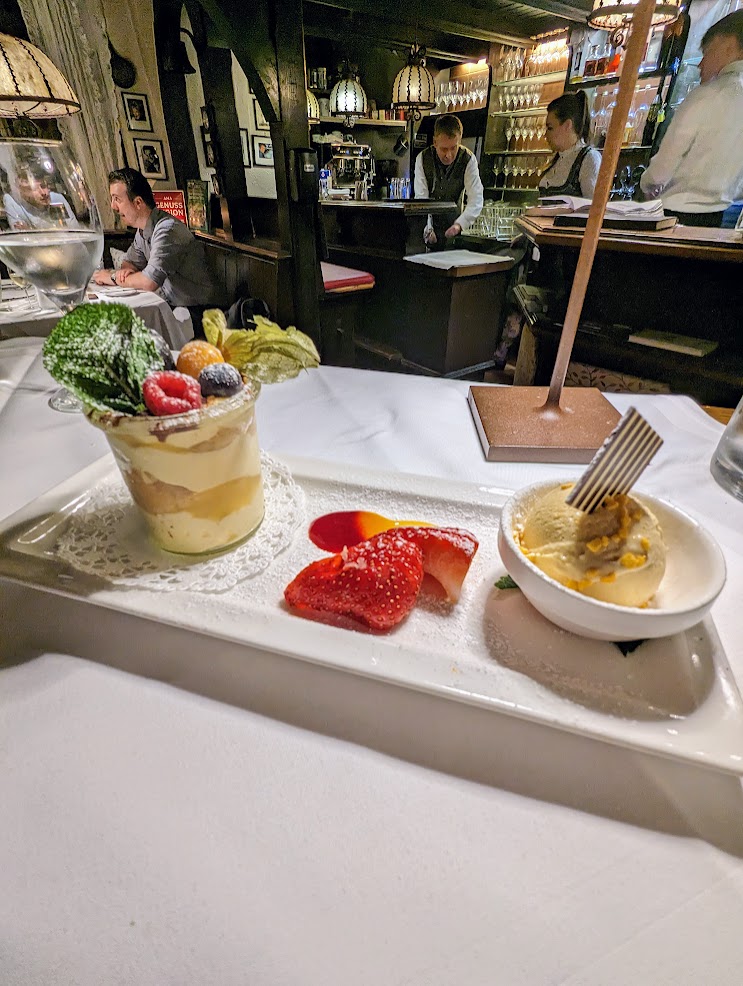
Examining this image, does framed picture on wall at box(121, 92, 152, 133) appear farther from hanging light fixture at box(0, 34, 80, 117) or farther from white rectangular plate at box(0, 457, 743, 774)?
white rectangular plate at box(0, 457, 743, 774)

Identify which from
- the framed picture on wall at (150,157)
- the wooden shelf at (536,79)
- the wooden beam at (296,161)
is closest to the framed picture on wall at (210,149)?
the framed picture on wall at (150,157)

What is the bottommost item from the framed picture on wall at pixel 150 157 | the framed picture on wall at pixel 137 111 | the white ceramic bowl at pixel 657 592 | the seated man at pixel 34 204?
the white ceramic bowl at pixel 657 592

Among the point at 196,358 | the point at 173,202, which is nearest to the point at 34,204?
the point at 196,358

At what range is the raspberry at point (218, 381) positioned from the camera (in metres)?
0.59

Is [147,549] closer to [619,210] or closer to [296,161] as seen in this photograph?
[296,161]

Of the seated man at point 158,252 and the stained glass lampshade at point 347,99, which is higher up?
the stained glass lampshade at point 347,99

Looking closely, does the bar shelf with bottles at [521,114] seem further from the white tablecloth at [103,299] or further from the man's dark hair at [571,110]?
the white tablecloth at [103,299]

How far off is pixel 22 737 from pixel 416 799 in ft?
1.21

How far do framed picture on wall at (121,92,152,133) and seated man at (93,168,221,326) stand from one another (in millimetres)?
415

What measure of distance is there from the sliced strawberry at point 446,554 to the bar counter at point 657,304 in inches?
68.7

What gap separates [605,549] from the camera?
506 mm

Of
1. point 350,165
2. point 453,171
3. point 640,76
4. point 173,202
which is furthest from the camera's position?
point 350,165

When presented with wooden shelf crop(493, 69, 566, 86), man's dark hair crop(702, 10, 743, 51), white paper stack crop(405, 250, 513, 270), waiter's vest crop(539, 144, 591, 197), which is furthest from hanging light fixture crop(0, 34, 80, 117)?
wooden shelf crop(493, 69, 566, 86)

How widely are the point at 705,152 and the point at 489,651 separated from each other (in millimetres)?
3521
